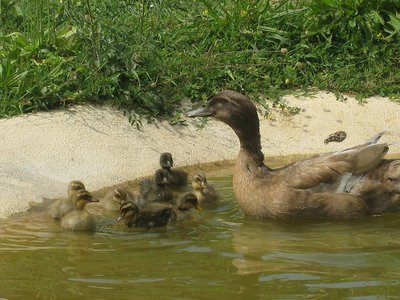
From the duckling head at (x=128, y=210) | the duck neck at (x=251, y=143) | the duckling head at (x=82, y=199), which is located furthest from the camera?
the duck neck at (x=251, y=143)

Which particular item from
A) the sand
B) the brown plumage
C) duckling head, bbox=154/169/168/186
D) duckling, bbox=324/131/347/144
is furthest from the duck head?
duckling, bbox=324/131/347/144

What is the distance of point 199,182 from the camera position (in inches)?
392

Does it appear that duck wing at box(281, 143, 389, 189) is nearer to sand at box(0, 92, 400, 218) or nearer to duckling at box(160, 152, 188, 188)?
duckling at box(160, 152, 188, 188)

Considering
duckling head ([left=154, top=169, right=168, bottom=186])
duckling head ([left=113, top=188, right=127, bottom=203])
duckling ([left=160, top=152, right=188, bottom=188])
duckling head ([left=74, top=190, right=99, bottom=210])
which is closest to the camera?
duckling head ([left=74, top=190, right=99, bottom=210])

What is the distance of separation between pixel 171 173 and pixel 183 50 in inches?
114

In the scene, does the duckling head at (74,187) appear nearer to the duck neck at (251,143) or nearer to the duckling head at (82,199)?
the duckling head at (82,199)

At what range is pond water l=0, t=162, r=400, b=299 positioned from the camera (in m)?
7.09

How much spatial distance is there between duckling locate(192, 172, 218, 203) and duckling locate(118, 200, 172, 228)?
722 mm

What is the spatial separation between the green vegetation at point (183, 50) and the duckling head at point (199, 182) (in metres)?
1.71

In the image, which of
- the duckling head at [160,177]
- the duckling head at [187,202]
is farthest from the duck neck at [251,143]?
the duckling head at [160,177]

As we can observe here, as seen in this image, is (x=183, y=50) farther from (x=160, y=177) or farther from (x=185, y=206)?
(x=185, y=206)

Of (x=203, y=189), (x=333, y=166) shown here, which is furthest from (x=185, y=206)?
(x=333, y=166)

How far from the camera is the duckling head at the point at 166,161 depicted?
10433mm

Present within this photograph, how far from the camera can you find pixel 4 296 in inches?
277
